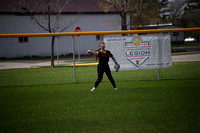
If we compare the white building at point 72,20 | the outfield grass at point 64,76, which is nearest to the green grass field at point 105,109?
the outfield grass at point 64,76

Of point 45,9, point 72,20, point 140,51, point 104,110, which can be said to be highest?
point 45,9

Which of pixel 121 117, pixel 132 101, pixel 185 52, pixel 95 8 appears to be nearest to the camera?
pixel 121 117

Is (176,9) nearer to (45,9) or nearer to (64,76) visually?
(45,9)

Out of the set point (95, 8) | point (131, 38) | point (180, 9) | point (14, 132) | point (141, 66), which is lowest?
point (14, 132)

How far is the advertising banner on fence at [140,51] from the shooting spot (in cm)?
1045

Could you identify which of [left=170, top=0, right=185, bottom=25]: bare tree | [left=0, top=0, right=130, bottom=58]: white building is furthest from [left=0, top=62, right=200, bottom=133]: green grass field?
[left=170, top=0, right=185, bottom=25]: bare tree

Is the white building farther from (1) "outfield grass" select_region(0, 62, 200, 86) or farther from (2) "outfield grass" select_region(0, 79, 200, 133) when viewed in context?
(2) "outfield grass" select_region(0, 79, 200, 133)

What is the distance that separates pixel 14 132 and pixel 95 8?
96.6 ft

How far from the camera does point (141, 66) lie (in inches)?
418

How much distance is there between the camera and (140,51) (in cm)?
1056

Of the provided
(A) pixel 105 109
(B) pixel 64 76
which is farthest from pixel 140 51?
(A) pixel 105 109

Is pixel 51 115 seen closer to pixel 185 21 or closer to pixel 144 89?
pixel 144 89

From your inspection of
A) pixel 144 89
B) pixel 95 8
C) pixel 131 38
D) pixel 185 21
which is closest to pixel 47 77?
pixel 131 38

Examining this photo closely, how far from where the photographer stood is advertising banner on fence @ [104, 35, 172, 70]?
10445 mm
